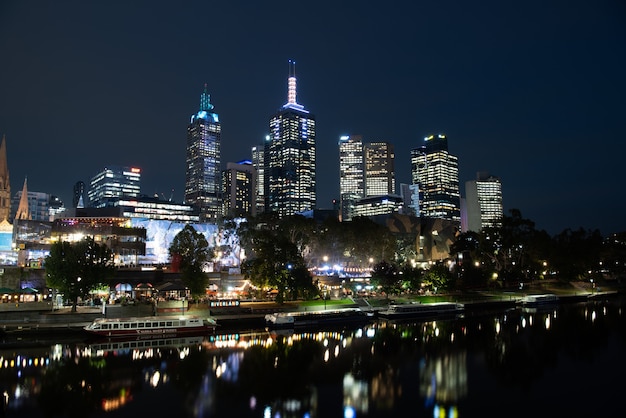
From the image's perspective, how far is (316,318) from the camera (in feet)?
221

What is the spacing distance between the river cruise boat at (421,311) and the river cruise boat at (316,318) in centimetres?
393

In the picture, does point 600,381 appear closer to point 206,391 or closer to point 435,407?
point 435,407

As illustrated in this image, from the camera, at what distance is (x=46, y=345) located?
50.2 m

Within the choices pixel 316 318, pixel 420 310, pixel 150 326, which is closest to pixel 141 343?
pixel 150 326

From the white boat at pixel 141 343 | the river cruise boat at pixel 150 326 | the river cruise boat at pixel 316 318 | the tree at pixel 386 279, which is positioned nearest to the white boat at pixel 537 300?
the tree at pixel 386 279

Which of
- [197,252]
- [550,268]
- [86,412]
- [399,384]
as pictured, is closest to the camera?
[86,412]

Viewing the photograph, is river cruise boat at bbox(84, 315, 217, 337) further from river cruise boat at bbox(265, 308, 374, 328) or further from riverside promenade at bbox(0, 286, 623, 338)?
river cruise boat at bbox(265, 308, 374, 328)

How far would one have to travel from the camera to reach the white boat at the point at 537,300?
311ft

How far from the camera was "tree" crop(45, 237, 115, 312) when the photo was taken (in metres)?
61.8

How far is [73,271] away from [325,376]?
40706mm

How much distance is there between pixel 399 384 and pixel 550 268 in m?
110

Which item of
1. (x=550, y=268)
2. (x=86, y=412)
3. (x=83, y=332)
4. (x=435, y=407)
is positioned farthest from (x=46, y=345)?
(x=550, y=268)

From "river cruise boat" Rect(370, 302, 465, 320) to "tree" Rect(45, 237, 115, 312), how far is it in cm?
4365

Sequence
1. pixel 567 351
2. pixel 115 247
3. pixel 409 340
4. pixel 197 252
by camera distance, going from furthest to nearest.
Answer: pixel 115 247 < pixel 197 252 < pixel 409 340 < pixel 567 351
